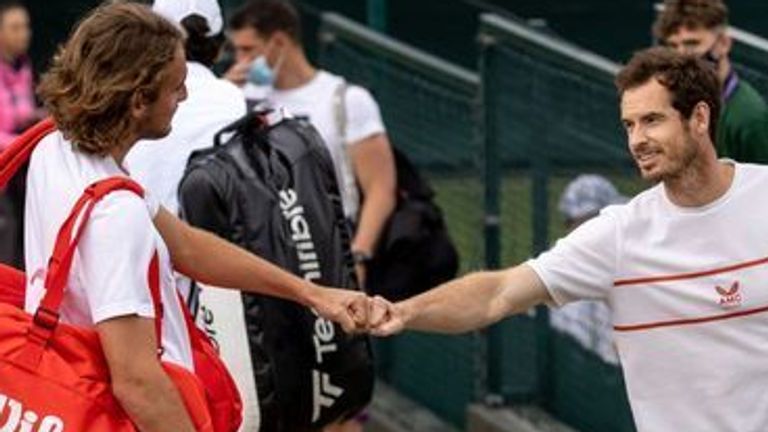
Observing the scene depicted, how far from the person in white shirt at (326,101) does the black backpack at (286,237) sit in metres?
2.39

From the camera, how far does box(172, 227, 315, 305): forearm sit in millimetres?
6070

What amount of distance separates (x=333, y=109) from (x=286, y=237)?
2.65m

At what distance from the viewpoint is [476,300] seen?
21.1ft

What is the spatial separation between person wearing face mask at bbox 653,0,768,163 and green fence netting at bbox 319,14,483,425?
1.99 metres

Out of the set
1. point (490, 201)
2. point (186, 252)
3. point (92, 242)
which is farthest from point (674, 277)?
point (490, 201)

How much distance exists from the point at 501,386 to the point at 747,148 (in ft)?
8.32

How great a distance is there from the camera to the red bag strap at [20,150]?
221 inches

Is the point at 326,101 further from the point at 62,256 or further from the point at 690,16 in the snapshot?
the point at 62,256

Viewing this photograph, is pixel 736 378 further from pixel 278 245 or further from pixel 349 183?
pixel 349 183

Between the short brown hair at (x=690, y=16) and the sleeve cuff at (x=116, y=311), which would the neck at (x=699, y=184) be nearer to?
the sleeve cuff at (x=116, y=311)

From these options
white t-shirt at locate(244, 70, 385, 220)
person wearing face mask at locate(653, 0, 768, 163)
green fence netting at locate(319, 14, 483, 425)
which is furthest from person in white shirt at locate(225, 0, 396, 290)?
person wearing face mask at locate(653, 0, 768, 163)

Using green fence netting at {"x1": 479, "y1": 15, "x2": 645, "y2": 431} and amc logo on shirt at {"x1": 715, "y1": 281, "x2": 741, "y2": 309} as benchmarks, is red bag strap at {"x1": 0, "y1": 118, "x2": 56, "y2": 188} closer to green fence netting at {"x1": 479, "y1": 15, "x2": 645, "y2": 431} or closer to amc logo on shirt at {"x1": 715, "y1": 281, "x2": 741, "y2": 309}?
amc logo on shirt at {"x1": 715, "y1": 281, "x2": 741, "y2": 309}

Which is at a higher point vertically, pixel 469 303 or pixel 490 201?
pixel 469 303

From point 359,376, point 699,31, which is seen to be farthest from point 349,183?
point 359,376
